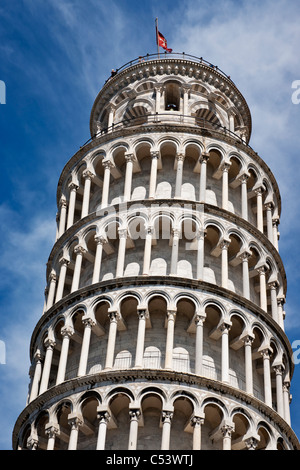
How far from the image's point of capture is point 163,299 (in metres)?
33.1

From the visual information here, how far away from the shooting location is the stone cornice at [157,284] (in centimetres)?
3338

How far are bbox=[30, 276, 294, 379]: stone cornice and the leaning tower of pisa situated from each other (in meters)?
0.05

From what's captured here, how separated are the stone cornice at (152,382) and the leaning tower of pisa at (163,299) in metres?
0.04

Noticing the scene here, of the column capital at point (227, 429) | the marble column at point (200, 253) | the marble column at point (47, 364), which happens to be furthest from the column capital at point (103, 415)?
the marble column at point (200, 253)

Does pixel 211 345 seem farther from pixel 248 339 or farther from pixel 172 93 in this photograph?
pixel 172 93

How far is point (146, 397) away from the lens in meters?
30.4

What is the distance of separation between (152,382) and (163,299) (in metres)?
3.57

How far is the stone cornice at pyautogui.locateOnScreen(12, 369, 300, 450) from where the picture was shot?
101 ft

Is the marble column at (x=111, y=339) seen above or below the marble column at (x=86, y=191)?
below

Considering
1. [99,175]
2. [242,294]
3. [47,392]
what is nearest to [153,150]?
[99,175]

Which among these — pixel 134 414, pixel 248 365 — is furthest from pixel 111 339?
pixel 248 365

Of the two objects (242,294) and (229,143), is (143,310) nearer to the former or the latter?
(242,294)

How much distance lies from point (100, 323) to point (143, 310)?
6.88ft

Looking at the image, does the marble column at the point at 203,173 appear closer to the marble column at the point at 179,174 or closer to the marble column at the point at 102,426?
the marble column at the point at 179,174
